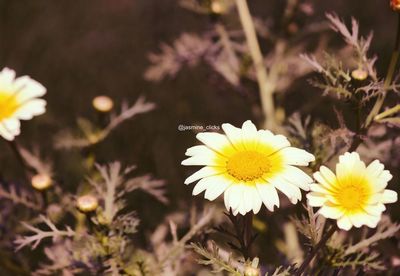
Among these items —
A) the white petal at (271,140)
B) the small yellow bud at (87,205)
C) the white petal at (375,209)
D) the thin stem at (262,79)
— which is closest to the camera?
the white petal at (375,209)

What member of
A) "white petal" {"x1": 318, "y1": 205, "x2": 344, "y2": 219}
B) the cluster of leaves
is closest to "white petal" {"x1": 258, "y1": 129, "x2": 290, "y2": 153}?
"white petal" {"x1": 318, "y1": 205, "x2": 344, "y2": 219}

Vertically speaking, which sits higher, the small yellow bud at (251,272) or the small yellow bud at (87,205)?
the small yellow bud at (87,205)

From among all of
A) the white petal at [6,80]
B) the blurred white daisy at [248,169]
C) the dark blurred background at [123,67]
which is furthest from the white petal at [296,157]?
the dark blurred background at [123,67]

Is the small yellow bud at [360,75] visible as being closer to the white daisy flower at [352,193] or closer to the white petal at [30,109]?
the white daisy flower at [352,193]

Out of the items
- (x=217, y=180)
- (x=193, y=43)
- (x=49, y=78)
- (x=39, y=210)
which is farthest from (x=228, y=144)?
(x=49, y=78)

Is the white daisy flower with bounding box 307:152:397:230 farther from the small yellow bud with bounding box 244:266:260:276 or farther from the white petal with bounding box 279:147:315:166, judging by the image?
A: the small yellow bud with bounding box 244:266:260:276

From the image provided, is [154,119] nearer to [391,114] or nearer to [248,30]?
[248,30]
